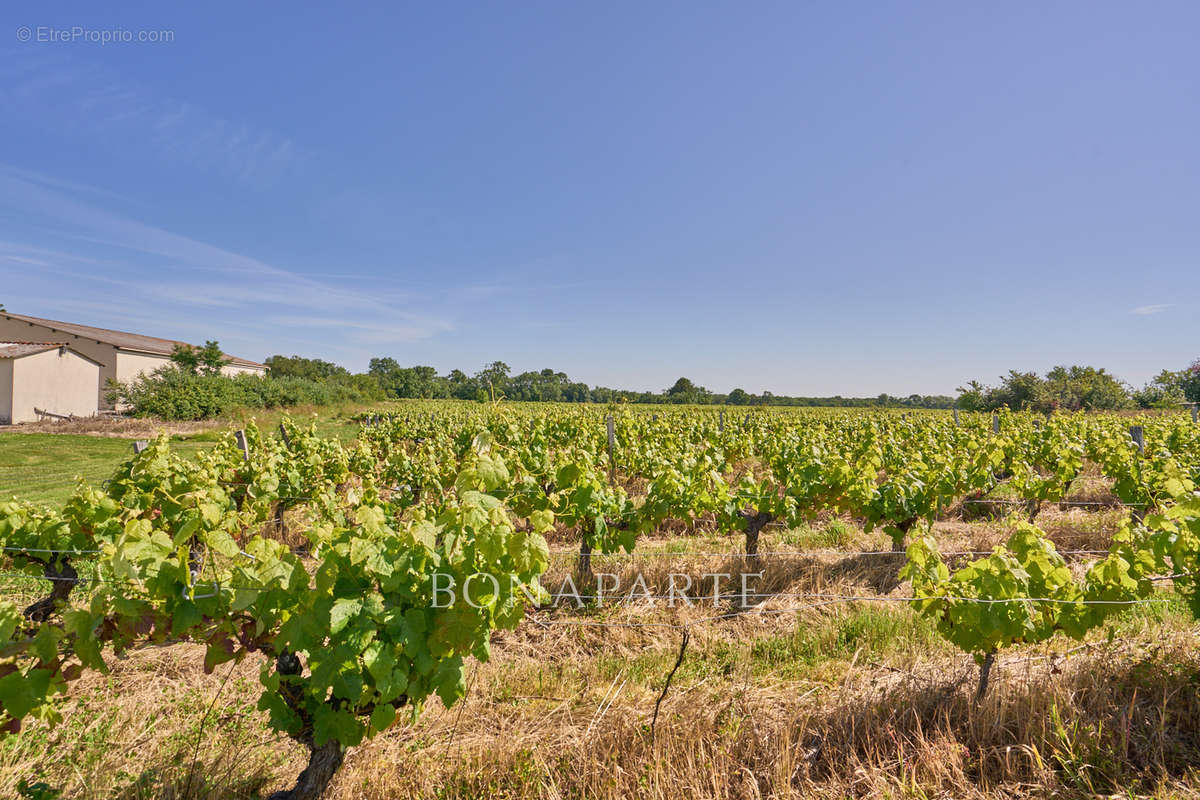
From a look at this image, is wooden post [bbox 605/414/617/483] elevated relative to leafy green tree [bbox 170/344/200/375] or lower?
lower

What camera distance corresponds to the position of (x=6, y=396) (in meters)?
17.8

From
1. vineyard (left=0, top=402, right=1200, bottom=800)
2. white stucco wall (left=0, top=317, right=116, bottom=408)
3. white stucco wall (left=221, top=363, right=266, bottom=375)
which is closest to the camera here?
vineyard (left=0, top=402, right=1200, bottom=800)

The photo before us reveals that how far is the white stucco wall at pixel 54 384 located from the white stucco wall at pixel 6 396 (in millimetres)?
103

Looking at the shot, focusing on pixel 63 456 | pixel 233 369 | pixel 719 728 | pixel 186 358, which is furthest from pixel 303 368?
pixel 719 728

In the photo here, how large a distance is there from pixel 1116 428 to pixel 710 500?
1106 centimetres

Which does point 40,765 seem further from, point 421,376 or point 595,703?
point 421,376

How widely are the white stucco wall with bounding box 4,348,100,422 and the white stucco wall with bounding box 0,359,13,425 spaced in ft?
0.34

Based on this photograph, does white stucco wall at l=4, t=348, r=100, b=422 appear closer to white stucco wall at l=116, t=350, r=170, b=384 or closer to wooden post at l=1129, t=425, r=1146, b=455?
white stucco wall at l=116, t=350, r=170, b=384

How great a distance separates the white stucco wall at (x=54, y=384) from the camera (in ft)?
59.1

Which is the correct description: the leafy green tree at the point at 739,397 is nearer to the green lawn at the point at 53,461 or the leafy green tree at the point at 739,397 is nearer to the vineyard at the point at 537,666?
the green lawn at the point at 53,461

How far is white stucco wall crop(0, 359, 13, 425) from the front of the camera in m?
17.7

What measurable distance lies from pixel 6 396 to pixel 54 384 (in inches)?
64.2

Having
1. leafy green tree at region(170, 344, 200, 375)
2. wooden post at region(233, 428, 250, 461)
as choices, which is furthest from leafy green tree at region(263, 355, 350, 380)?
wooden post at region(233, 428, 250, 461)

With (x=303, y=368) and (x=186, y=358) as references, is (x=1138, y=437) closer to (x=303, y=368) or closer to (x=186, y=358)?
(x=186, y=358)
